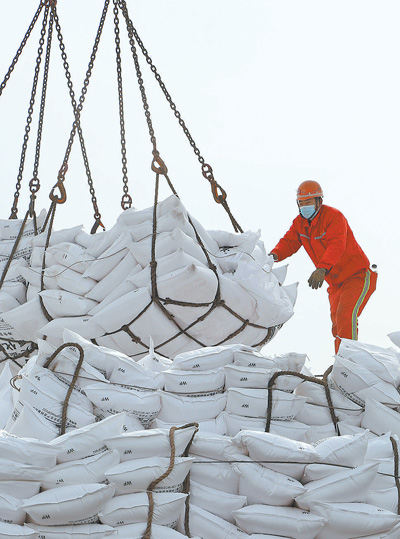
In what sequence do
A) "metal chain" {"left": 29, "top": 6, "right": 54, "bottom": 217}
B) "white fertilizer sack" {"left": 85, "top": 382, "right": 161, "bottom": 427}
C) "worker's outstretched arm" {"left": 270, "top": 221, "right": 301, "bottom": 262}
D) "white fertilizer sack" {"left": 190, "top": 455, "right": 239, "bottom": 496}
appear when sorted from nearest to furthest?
1. "white fertilizer sack" {"left": 190, "top": 455, "right": 239, "bottom": 496}
2. "white fertilizer sack" {"left": 85, "top": 382, "right": 161, "bottom": 427}
3. "metal chain" {"left": 29, "top": 6, "right": 54, "bottom": 217}
4. "worker's outstretched arm" {"left": 270, "top": 221, "right": 301, "bottom": 262}

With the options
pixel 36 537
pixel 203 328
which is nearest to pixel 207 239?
pixel 203 328

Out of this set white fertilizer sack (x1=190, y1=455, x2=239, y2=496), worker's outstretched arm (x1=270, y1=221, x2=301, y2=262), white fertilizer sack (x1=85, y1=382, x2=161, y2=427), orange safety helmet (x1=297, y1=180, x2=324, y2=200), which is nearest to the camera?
white fertilizer sack (x1=190, y1=455, x2=239, y2=496)

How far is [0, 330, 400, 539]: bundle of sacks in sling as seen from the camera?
2.37 m

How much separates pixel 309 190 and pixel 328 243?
0.42 metres

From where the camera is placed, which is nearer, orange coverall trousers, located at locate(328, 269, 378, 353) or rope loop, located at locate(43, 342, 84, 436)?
rope loop, located at locate(43, 342, 84, 436)

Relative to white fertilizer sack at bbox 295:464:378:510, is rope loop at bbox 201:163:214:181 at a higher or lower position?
higher

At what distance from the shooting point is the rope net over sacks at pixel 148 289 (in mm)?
3736

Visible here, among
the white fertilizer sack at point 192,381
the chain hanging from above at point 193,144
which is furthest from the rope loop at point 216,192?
the white fertilizer sack at point 192,381

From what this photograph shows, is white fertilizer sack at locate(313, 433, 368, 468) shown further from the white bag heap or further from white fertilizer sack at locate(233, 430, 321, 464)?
the white bag heap

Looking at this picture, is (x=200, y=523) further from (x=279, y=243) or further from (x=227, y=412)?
(x=279, y=243)

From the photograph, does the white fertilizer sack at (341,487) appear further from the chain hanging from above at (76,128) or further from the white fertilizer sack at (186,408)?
the chain hanging from above at (76,128)

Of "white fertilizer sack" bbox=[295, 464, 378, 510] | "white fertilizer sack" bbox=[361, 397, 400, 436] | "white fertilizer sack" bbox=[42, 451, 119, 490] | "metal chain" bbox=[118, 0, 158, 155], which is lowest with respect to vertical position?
"white fertilizer sack" bbox=[295, 464, 378, 510]

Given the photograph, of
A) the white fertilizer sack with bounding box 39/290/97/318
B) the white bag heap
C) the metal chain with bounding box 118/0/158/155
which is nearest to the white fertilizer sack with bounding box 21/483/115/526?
the white fertilizer sack with bounding box 39/290/97/318

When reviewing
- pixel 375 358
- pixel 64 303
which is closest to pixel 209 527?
pixel 375 358
